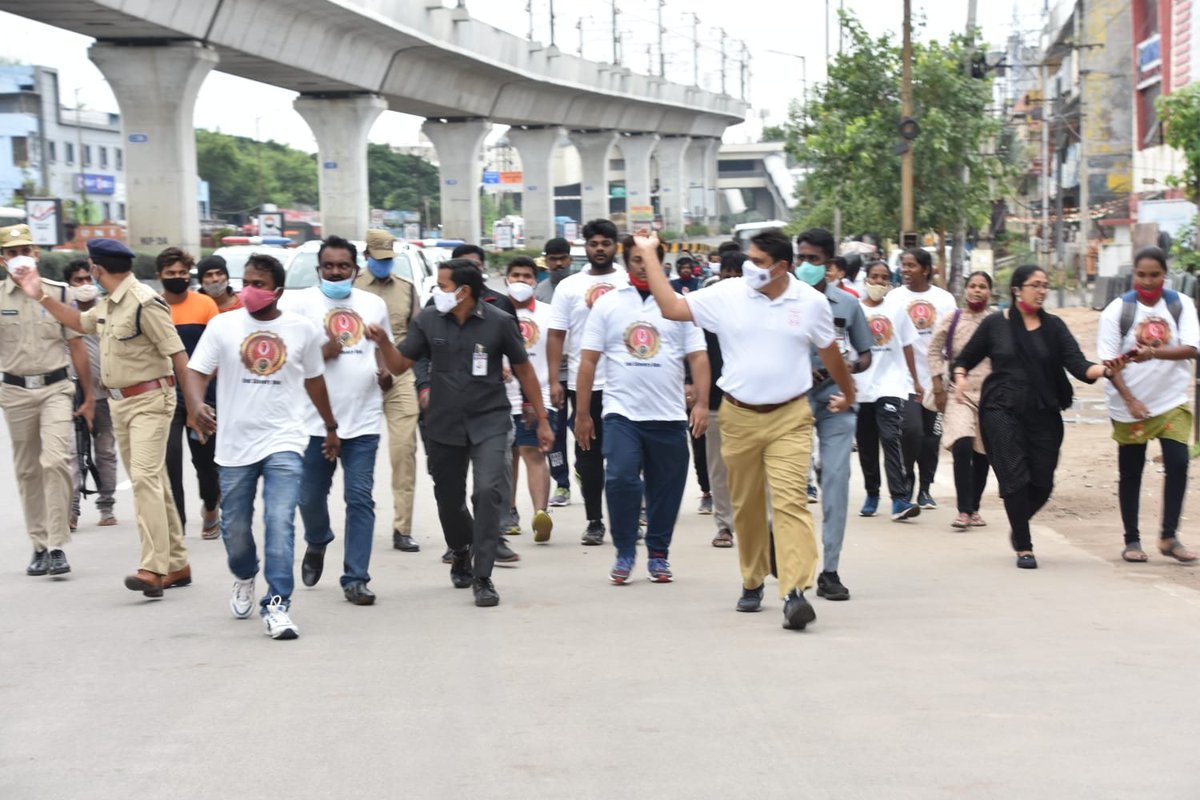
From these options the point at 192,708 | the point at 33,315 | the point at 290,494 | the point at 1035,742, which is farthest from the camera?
the point at 33,315

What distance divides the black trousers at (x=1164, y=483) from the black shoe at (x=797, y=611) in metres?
3.22

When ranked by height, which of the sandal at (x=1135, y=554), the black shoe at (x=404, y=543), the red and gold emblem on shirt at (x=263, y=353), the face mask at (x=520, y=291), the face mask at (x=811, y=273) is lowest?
the sandal at (x=1135, y=554)

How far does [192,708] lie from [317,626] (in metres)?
1.79

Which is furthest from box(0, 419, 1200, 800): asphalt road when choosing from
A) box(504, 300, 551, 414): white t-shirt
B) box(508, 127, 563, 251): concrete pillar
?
Result: box(508, 127, 563, 251): concrete pillar

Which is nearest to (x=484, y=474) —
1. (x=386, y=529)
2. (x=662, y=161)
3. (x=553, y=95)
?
(x=386, y=529)

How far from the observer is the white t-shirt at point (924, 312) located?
1270 cm

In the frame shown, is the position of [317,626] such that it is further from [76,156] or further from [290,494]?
[76,156]

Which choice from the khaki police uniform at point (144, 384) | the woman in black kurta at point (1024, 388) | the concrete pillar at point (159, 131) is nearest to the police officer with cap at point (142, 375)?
the khaki police uniform at point (144, 384)

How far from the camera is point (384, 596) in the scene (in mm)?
9312

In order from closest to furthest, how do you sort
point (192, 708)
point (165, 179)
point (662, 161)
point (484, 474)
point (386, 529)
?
point (192, 708) < point (484, 474) < point (386, 529) < point (165, 179) < point (662, 161)

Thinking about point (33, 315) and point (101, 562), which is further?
point (101, 562)

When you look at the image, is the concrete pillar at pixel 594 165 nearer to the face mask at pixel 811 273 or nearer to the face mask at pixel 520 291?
the face mask at pixel 520 291

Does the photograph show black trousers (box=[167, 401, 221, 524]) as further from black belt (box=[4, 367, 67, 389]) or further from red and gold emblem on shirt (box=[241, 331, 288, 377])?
red and gold emblem on shirt (box=[241, 331, 288, 377])

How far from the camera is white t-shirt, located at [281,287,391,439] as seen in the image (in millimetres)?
9062
